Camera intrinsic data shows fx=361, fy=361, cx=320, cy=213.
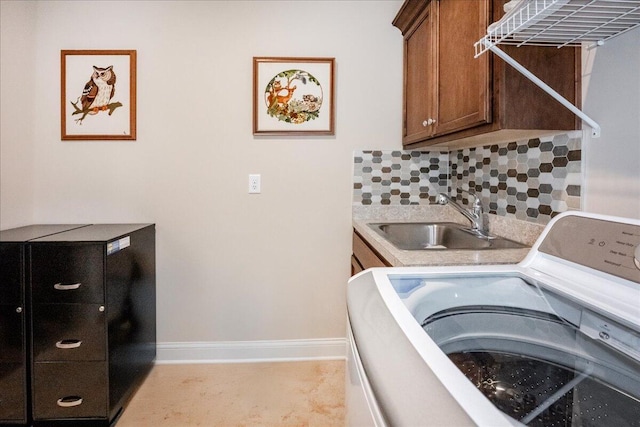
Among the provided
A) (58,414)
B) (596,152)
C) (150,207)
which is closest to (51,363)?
(58,414)

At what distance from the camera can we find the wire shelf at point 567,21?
874 mm

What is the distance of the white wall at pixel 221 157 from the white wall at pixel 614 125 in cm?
118

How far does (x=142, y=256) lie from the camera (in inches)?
80.5

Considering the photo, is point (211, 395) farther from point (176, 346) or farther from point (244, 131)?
point (244, 131)

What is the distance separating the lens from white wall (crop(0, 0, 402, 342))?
2172mm

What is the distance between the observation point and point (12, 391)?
1.63m

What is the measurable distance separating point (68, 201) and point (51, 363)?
99 cm

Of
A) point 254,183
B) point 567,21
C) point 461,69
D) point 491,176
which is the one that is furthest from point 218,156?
point 567,21

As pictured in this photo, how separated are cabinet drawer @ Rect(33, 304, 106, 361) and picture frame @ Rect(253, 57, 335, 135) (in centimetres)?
131

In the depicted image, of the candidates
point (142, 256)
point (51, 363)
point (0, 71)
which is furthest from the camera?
point (142, 256)

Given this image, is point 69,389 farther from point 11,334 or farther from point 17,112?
point 17,112

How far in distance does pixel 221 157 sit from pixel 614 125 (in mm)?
1885

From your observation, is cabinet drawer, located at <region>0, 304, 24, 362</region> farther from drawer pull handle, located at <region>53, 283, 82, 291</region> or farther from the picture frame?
the picture frame

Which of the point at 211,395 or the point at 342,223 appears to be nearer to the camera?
the point at 211,395
